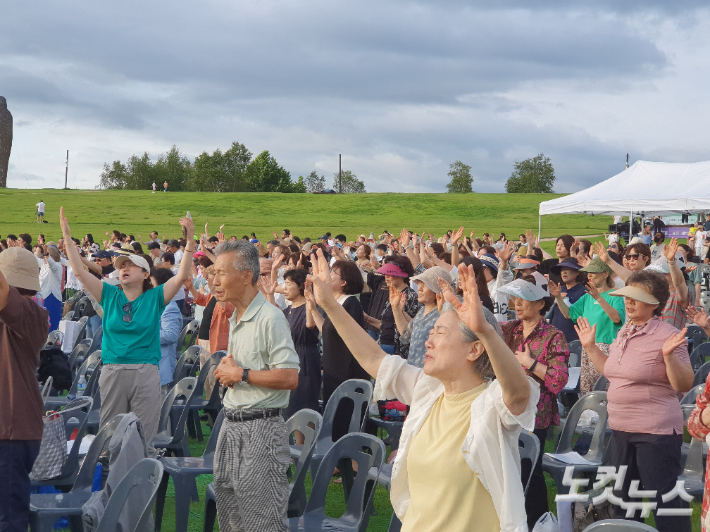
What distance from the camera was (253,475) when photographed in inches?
142

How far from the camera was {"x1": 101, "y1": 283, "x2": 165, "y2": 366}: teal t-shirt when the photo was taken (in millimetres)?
5258

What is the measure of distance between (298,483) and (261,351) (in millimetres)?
1206

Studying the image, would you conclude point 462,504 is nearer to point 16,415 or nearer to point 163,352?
point 16,415

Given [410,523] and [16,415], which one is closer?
[410,523]

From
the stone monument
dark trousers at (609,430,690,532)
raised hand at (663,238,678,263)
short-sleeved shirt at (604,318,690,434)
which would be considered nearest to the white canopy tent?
Result: raised hand at (663,238,678,263)

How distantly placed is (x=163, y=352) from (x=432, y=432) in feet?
16.0

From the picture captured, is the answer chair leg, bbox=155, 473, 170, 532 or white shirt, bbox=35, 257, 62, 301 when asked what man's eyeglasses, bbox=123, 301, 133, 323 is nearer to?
chair leg, bbox=155, 473, 170, 532

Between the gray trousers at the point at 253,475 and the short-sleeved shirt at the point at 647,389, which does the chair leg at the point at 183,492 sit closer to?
the gray trousers at the point at 253,475

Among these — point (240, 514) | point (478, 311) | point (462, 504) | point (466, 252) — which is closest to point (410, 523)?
point (462, 504)

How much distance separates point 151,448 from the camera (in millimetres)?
5438

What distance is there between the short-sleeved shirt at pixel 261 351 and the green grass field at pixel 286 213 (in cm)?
3588

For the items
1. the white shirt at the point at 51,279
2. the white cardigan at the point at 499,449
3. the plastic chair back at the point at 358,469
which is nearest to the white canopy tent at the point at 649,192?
the white shirt at the point at 51,279

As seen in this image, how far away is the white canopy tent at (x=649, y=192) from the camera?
53.8ft

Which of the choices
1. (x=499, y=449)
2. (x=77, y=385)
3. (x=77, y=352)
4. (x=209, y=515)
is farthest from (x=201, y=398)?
(x=499, y=449)
